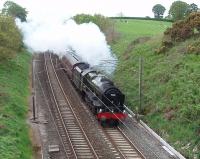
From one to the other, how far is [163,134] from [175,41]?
1972 cm

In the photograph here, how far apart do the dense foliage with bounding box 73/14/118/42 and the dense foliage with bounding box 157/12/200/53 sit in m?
29.0

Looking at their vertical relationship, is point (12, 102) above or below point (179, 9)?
below

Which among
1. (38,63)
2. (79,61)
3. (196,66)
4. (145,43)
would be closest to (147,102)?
(196,66)

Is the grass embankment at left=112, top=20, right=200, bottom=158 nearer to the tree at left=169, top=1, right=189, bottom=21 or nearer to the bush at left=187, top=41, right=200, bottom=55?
the bush at left=187, top=41, right=200, bottom=55

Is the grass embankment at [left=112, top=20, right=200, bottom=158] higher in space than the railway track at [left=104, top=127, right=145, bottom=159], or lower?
higher

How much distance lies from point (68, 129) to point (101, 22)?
53.9 m

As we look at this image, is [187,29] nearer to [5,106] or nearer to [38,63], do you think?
[5,106]

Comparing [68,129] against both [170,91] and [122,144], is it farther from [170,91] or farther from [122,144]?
[170,91]

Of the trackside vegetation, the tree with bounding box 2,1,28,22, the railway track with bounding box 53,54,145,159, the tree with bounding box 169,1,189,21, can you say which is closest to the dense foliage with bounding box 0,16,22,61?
the trackside vegetation

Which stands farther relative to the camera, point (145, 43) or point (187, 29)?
point (145, 43)

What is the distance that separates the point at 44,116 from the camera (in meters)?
36.8

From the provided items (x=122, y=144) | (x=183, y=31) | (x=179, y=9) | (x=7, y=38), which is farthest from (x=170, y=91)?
(x=179, y=9)

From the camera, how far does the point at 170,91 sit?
36.4 metres

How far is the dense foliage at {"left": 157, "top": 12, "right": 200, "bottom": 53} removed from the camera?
159 feet
